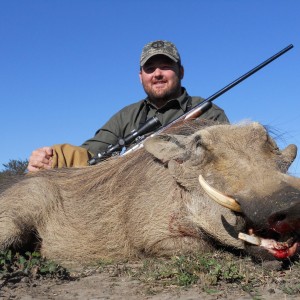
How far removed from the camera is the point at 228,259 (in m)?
3.53

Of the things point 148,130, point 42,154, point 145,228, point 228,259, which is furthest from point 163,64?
point 228,259

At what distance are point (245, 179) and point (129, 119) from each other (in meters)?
3.64

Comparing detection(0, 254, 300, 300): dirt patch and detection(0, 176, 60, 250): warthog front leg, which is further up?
detection(0, 176, 60, 250): warthog front leg

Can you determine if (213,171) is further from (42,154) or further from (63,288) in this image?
(42,154)

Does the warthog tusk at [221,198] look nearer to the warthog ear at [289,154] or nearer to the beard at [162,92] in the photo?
the warthog ear at [289,154]

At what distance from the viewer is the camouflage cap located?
6.88 m

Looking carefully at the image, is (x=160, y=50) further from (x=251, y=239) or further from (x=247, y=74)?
(x=251, y=239)

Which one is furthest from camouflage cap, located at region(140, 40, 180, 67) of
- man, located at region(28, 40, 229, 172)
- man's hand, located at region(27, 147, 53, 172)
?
man's hand, located at region(27, 147, 53, 172)

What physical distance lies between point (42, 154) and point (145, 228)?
192 centimetres

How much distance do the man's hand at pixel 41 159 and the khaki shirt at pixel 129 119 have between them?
1.05 m

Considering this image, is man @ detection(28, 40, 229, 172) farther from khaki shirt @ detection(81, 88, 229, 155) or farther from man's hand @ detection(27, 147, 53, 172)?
man's hand @ detection(27, 147, 53, 172)

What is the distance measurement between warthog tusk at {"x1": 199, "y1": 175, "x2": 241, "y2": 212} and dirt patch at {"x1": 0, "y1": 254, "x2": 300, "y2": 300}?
335mm

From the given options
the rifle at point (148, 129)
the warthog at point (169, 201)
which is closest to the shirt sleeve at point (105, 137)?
the rifle at point (148, 129)

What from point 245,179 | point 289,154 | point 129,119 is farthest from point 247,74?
point 245,179
